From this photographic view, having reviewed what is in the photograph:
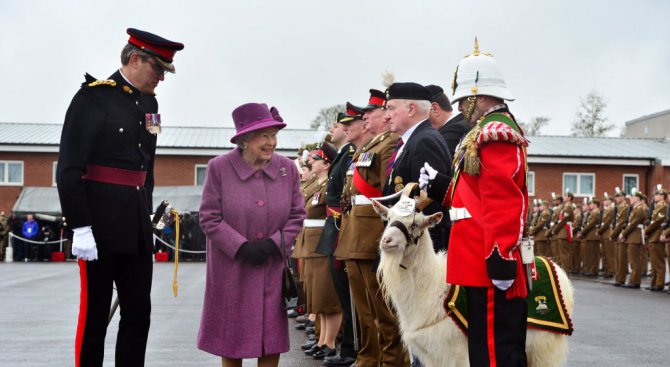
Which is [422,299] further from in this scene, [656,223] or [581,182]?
[581,182]

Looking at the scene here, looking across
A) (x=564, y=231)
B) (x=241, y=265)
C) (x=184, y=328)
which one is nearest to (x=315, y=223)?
(x=184, y=328)

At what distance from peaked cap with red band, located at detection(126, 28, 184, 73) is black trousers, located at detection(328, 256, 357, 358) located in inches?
130

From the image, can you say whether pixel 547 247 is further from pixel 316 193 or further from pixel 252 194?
pixel 252 194

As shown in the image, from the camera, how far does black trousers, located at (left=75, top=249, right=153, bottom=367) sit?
5305 millimetres

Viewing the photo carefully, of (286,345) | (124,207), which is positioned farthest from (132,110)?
(286,345)

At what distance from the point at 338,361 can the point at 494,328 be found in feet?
12.4

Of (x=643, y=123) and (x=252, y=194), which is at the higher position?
(x=643, y=123)

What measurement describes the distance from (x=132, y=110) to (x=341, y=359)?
395cm

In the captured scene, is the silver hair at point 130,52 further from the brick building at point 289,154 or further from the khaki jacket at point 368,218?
the brick building at point 289,154

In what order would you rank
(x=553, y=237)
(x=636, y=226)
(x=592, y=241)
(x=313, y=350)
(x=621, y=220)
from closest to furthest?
(x=313, y=350)
(x=636, y=226)
(x=621, y=220)
(x=592, y=241)
(x=553, y=237)

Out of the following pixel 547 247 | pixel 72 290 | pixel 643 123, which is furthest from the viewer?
pixel 643 123

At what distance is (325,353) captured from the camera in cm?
876

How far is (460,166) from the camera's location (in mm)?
5082

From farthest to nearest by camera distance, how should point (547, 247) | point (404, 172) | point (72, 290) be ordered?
point (547, 247)
point (72, 290)
point (404, 172)
